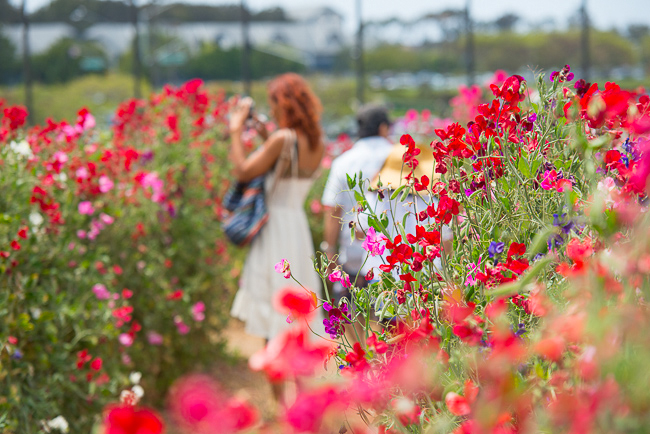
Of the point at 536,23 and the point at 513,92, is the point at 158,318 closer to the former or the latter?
the point at 513,92

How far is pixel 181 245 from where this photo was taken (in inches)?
141

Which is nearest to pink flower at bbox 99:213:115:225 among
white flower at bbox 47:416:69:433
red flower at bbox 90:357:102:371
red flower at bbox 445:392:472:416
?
red flower at bbox 90:357:102:371

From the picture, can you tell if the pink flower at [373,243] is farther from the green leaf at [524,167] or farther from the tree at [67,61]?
the tree at [67,61]

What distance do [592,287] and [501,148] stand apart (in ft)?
2.20

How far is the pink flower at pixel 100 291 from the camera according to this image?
254 cm

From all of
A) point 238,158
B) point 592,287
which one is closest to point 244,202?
point 238,158

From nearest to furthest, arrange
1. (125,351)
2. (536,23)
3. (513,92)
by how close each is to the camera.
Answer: (513,92) → (125,351) → (536,23)

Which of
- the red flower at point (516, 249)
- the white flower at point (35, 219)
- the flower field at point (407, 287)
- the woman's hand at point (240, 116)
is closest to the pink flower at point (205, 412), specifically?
the flower field at point (407, 287)

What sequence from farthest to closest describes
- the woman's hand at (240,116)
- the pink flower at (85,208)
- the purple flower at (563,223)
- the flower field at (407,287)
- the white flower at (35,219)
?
1. the woman's hand at (240,116)
2. the pink flower at (85,208)
3. the white flower at (35,219)
4. the purple flower at (563,223)
5. the flower field at (407,287)

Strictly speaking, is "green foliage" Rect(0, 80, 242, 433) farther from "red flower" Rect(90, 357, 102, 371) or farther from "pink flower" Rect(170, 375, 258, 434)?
"pink flower" Rect(170, 375, 258, 434)

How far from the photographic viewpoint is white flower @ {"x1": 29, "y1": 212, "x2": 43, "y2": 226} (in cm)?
234

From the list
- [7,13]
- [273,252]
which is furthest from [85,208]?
[7,13]

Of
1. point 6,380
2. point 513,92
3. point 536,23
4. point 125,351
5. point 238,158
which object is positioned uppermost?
point 536,23

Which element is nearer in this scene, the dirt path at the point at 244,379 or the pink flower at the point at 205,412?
the pink flower at the point at 205,412
